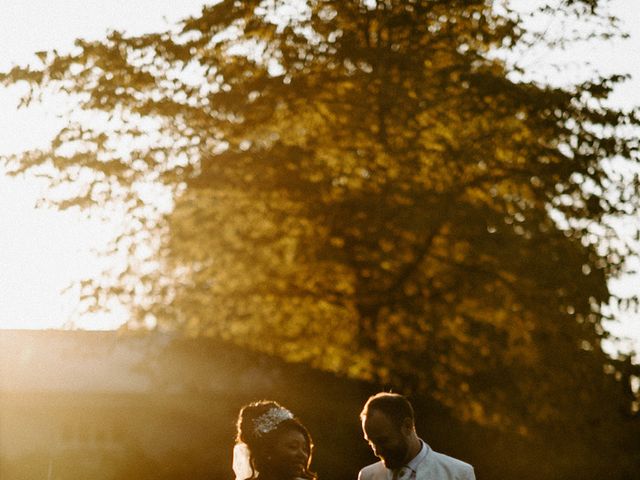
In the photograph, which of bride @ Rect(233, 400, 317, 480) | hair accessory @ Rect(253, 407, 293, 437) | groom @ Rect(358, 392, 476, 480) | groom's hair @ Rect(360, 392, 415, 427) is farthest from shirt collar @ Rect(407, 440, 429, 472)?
hair accessory @ Rect(253, 407, 293, 437)

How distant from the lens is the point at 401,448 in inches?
283

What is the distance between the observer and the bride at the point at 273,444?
6.66m

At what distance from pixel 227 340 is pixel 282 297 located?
187 centimetres

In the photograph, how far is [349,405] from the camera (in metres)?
18.3

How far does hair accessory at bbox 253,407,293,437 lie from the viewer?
687 cm

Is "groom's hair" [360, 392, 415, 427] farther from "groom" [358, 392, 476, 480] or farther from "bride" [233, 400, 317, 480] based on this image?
"bride" [233, 400, 317, 480]

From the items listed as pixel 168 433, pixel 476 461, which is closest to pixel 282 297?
pixel 476 461

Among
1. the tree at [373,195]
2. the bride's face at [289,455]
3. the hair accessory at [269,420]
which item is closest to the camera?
the bride's face at [289,455]

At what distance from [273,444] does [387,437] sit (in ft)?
2.88

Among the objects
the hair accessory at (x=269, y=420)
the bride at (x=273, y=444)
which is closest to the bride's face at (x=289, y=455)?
the bride at (x=273, y=444)

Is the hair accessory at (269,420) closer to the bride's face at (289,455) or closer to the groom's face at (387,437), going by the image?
the bride's face at (289,455)

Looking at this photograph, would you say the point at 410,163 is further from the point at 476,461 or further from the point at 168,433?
the point at 168,433

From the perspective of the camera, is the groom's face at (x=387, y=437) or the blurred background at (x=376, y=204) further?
the blurred background at (x=376, y=204)

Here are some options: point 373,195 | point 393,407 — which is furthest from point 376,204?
point 393,407
